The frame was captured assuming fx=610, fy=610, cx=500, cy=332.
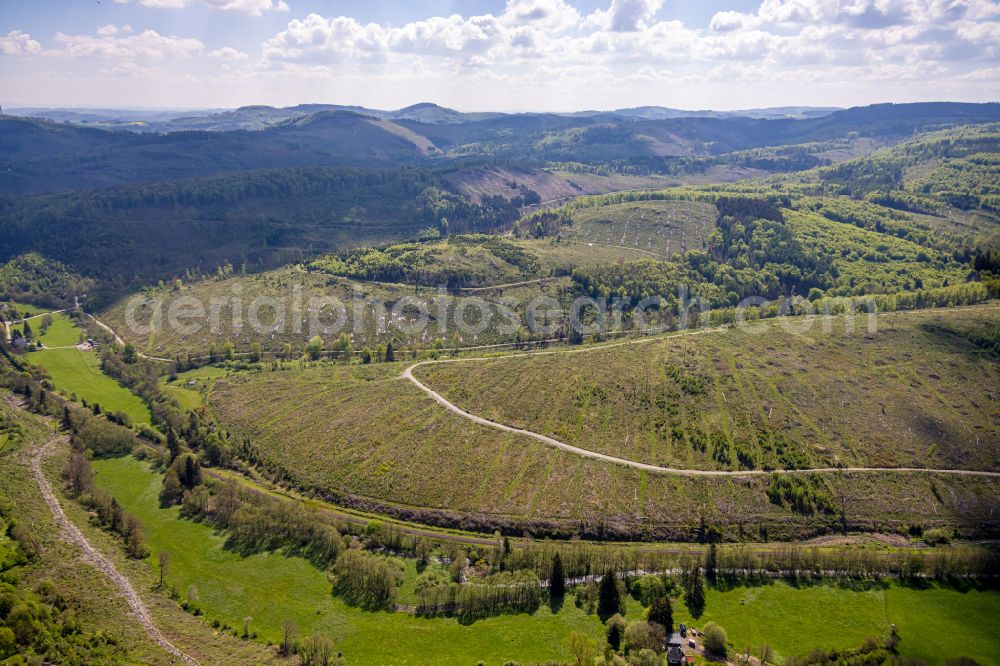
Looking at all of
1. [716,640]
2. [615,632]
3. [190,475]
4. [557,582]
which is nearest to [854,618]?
[716,640]

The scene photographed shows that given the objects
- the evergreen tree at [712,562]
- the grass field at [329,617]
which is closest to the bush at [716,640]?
the grass field at [329,617]

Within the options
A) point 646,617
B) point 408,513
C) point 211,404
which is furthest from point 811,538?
point 211,404

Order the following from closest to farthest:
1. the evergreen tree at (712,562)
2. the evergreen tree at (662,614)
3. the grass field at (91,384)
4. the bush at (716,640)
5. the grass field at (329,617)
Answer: the bush at (716,640) → the grass field at (329,617) → the evergreen tree at (662,614) → the evergreen tree at (712,562) → the grass field at (91,384)

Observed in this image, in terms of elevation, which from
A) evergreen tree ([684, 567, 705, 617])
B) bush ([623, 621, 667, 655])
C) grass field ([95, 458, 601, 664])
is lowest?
grass field ([95, 458, 601, 664])

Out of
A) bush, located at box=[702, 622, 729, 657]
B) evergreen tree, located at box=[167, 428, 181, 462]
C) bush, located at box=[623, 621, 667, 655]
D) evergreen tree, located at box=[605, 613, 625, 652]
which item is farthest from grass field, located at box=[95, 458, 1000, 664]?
evergreen tree, located at box=[167, 428, 181, 462]

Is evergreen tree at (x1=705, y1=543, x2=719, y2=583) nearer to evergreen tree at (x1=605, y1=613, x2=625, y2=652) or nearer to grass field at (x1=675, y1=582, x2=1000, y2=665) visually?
grass field at (x1=675, y1=582, x2=1000, y2=665)

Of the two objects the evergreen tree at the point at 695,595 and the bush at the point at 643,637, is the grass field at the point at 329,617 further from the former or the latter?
the evergreen tree at the point at 695,595
